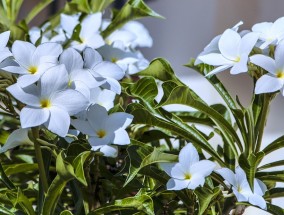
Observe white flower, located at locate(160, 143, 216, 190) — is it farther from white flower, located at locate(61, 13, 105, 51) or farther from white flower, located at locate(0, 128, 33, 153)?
white flower, located at locate(61, 13, 105, 51)

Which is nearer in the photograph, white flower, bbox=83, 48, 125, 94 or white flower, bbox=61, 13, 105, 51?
white flower, bbox=83, 48, 125, 94

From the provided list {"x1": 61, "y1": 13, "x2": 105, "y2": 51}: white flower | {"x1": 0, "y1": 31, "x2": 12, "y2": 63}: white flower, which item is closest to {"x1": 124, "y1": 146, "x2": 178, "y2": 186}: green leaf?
{"x1": 0, "y1": 31, "x2": 12, "y2": 63}: white flower

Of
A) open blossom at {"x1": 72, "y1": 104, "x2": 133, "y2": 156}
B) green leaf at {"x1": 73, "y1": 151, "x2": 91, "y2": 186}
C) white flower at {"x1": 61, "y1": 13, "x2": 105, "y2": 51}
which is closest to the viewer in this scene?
green leaf at {"x1": 73, "y1": 151, "x2": 91, "y2": 186}

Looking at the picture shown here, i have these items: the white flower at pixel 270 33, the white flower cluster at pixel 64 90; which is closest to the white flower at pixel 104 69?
the white flower cluster at pixel 64 90

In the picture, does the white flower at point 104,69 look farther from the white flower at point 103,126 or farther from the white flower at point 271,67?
the white flower at point 271,67

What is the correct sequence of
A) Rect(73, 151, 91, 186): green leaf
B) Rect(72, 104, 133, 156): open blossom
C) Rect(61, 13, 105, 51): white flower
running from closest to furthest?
Rect(73, 151, 91, 186): green leaf < Rect(72, 104, 133, 156): open blossom < Rect(61, 13, 105, 51): white flower

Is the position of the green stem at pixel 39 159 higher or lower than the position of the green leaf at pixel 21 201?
higher

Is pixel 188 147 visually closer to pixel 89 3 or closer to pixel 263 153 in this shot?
pixel 263 153

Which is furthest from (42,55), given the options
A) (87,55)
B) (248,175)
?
(248,175)
